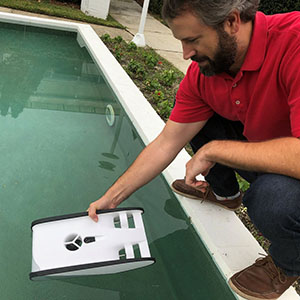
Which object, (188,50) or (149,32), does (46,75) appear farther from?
(149,32)

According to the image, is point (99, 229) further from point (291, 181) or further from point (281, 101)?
point (281, 101)

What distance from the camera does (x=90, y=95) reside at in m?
3.14

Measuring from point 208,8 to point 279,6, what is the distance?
634 cm

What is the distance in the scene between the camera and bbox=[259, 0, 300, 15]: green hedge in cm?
649

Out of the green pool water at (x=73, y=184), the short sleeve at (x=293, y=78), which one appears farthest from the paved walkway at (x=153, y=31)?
the short sleeve at (x=293, y=78)

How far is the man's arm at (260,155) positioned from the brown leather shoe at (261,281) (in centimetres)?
46

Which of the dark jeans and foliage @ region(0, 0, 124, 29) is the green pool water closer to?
the dark jeans

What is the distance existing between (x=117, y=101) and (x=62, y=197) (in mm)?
1299

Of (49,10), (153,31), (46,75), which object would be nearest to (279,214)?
(46,75)

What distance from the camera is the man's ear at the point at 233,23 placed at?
1215 millimetres

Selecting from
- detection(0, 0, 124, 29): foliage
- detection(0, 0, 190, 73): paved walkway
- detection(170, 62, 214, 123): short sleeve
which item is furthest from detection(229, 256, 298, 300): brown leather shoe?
detection(0, 0, 124, 29): foliage

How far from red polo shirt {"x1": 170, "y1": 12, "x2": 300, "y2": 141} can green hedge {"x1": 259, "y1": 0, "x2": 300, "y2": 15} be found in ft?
19.0

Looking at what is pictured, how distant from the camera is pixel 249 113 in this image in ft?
4.68

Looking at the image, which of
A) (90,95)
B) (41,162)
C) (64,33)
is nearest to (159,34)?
(64,33)
